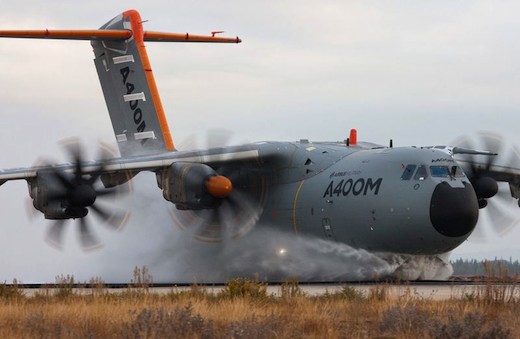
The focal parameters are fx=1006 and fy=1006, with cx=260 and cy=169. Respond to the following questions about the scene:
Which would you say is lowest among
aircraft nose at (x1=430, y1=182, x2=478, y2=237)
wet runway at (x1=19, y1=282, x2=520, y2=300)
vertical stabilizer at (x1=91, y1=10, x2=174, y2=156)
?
wet runway at (x1=19, y1=282, x2=520, y2=300)

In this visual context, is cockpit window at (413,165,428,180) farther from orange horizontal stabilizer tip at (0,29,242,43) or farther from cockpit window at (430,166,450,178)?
orange horizontal stabilizer tip at (0,29,242,43)

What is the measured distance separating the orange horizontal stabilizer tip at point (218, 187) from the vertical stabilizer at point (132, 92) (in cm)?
655

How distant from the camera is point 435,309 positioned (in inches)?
589

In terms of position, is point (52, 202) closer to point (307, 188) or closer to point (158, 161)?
point (158, 161)

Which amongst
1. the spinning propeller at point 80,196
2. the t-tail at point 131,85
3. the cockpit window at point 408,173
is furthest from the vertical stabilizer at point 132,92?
the cockpit window at point 408,173

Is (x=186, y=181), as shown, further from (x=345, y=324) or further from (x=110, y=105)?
(x=345, y=324)

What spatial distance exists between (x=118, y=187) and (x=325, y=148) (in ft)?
19.6

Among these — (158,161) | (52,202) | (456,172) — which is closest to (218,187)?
(158,161)

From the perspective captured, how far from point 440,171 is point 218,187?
18.3ft

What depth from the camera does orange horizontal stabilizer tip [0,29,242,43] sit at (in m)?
30.5

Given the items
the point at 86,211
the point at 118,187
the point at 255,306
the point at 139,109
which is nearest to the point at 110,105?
the point at 139,109

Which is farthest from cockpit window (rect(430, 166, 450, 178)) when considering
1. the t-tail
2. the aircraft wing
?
the t-tail

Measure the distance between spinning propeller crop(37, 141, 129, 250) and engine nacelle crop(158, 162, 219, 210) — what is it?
182 centimetres

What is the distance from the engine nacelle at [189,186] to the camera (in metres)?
25.8
